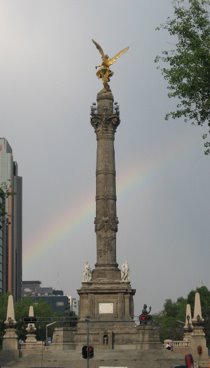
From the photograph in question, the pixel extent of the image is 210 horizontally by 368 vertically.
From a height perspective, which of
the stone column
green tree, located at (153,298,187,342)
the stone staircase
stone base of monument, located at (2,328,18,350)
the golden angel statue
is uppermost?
the golden angel statue

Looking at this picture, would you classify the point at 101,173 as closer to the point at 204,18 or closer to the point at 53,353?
the point at 53,353

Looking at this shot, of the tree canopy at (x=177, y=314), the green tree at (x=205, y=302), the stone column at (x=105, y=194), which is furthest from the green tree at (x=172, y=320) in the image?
the stone column at (x=105, y=194)

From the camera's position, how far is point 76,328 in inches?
2825

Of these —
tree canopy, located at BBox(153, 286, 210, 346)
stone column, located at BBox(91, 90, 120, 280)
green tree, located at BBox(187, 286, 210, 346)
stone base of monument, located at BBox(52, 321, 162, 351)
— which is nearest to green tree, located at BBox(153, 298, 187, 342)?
tree canopy, located at BBox(153, 286, 210, 346)

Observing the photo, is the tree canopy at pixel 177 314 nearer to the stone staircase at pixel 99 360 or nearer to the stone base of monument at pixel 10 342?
the stone base of monument at pixel 10 342

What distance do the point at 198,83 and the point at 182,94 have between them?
916 millimetres

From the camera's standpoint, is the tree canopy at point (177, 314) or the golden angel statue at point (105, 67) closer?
the golden angel statue at point (105, 67)

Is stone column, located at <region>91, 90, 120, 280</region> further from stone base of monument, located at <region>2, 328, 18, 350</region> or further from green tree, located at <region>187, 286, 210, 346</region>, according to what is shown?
green tree, located at <region>187, 286, 210, 346</region>

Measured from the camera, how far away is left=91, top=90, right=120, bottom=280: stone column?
73500mm

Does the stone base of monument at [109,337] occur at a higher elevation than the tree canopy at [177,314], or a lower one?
lower

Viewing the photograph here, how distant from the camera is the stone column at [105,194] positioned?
241 ft

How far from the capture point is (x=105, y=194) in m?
74.6

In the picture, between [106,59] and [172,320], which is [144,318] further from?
[172,320]

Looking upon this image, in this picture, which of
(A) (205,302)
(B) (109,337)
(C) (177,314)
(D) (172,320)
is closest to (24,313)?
(A) (205,302)
